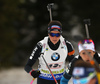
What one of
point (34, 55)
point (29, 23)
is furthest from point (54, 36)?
point (29, 23)

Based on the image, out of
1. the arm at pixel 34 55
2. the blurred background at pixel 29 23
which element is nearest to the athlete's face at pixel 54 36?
the arm at pixel 34 55

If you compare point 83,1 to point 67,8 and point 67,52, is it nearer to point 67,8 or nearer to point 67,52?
point 67,8

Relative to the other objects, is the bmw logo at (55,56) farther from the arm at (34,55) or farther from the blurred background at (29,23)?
the blurred background at (29,23)

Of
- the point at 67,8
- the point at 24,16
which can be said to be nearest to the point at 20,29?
the point at 24,16

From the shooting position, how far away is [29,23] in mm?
19000

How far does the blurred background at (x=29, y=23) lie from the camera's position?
16.8 metres

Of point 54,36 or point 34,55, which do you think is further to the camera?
point 34,55

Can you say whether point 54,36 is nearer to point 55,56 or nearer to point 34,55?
point 55,56

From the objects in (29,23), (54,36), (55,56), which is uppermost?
(29,23)

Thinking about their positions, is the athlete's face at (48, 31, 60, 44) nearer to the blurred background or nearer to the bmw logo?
the bmw logo

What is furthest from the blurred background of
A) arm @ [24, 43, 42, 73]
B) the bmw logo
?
the bmw logo

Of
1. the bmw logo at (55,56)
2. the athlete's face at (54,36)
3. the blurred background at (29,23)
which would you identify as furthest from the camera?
the blurred background at (29,23)

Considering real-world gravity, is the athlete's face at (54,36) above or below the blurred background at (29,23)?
below

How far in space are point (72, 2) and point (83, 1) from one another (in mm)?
854
